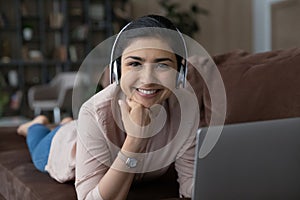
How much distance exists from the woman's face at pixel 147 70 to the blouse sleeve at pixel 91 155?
0.56 feet

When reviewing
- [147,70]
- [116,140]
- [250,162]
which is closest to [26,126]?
[116,140]

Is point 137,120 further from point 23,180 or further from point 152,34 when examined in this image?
point 23,180

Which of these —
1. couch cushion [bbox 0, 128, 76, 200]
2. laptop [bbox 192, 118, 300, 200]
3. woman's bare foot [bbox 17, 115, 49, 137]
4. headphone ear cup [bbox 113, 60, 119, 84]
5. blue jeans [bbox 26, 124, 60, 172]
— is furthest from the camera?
woman's bare foot [bbox 17, 115, 49, 137]

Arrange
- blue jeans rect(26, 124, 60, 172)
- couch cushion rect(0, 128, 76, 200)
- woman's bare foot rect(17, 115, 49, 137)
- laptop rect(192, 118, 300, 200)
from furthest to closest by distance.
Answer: woman's bare foot rect(17, 115, 49, 137)
blue jeans rect(26, 124, 60, 172)
couch cushion rect(0, 128, 76, 200)
laptop rect(192, 118, 300, 200)

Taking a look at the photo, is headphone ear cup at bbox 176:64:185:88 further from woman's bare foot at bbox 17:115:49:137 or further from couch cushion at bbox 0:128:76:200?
woman's bare foot at bbox 17:115:49:137

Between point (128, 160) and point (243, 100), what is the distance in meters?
0.49

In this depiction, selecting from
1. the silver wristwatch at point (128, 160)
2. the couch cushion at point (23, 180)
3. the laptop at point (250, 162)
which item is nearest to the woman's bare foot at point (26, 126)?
the couch cushion at point (23, 180)

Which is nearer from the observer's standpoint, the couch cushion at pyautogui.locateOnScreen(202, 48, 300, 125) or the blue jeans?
the couch cushion at pyautogui.locateOnScreen(202, 48, 300, 125)

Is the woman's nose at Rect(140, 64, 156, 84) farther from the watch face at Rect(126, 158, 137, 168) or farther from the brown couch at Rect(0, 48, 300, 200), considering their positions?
the brown couch at Rect(0, 48, 300, 200)

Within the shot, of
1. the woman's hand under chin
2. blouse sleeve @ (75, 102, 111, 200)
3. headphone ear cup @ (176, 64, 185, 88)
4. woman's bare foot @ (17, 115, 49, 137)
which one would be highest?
headphone ear cup @ (176, 64, 185, 88)

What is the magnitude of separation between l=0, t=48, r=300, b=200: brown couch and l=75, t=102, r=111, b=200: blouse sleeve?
0.15 metres

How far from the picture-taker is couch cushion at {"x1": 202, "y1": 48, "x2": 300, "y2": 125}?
50.2 inches

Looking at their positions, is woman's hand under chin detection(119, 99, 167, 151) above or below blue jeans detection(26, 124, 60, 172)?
above

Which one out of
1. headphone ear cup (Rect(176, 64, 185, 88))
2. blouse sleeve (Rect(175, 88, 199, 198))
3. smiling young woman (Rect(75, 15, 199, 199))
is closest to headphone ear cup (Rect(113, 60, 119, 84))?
smiling young woman (Rect(75, 15, 199, 199))
